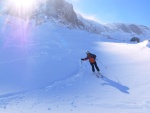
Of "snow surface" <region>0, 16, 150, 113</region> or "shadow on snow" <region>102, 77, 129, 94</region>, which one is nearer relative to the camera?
"snow surface" <region>0, 16, 150, 113</region>

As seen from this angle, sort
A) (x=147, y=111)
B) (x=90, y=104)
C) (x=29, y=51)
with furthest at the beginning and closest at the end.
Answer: (x=29, y=51), (x=90, y=104), (x=147, y=111)

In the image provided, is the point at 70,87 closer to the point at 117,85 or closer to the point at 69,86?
the point at 69,86

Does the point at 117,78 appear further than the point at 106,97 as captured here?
Yes

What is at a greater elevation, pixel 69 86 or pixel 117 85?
pixel 69 86

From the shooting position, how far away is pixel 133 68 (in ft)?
51.6

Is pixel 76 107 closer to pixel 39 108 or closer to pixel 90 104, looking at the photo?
pixel 90 104

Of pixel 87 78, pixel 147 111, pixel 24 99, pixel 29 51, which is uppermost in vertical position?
pixel 29 51

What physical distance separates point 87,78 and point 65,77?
126cm

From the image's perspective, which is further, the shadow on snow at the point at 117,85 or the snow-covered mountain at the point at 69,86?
the shadow on snow at the point at 117,85

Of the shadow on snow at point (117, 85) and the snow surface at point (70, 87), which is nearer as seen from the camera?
the snow surface at point (70, 87)

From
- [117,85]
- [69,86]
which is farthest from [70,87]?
[117,85]

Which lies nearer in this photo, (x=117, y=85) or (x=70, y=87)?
(x=70, y=87)

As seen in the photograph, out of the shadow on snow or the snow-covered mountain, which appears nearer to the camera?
the snow-covered mountain

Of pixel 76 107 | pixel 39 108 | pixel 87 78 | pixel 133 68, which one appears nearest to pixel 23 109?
pixel 39 108
